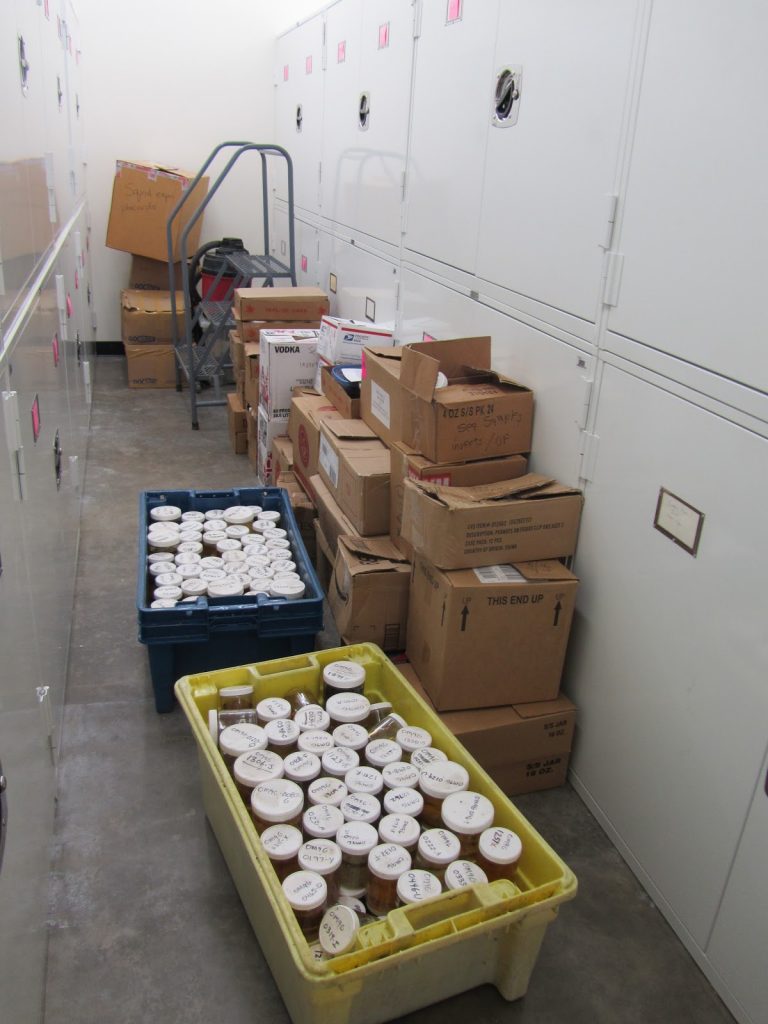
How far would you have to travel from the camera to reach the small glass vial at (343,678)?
1896 mm

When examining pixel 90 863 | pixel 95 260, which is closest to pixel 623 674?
pixel 90 863

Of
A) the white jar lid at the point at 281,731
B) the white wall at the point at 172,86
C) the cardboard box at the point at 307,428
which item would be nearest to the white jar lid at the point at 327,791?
the white jar lid at the point at 281,731

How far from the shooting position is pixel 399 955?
1.26 metres

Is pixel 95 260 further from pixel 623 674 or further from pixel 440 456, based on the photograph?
pixel 623 674

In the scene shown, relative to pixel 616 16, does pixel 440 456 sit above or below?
below

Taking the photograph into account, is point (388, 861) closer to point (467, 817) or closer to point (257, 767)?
point (467, 817)

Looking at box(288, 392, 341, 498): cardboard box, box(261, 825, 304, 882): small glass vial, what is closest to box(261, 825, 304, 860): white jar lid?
box(261, 825, 304, 882): small glass vial

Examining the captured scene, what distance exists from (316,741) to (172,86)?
5.13 metres

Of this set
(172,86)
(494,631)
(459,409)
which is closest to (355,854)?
(494,631)

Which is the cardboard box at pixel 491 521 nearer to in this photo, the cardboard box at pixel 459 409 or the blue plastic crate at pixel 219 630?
the cardboard box at pixel 459 409

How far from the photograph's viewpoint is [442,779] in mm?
1638

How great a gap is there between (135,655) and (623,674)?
1507mm

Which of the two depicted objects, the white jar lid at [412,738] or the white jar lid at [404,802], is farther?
the white jar lid at [412,738]

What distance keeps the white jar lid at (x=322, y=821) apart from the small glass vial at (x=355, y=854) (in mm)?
16
